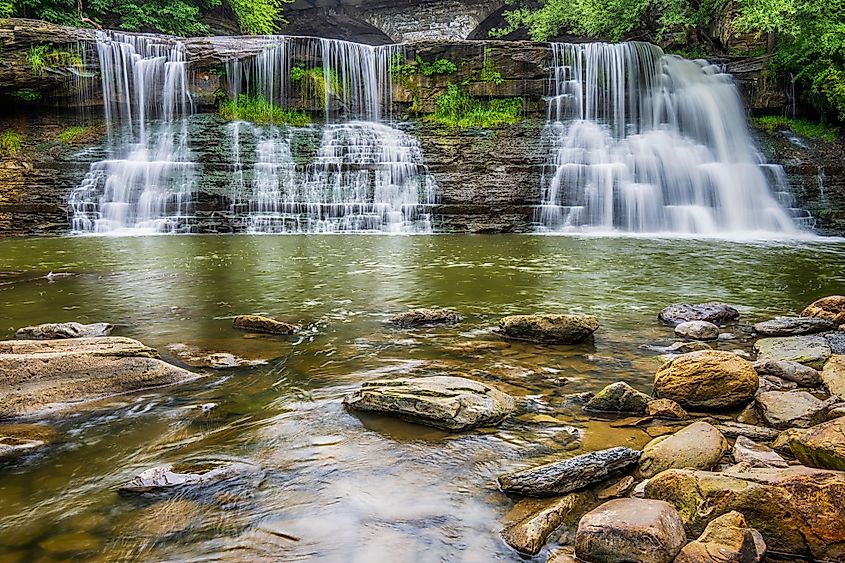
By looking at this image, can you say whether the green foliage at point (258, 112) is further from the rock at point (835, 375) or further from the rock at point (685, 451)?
the rock at point (685, 451)

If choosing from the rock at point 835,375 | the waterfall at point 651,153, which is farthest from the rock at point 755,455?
the waterfall at point 651,153

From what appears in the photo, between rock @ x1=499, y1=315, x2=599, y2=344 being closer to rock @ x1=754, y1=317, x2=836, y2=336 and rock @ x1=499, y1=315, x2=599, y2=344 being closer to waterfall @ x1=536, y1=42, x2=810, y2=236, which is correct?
rock @ x1=754, y1=317, x2=836, y2=336

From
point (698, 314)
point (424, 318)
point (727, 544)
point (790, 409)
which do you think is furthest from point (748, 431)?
point (424, 318)

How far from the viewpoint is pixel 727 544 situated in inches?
71.1

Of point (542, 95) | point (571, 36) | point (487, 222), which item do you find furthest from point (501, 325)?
point (571, 36)

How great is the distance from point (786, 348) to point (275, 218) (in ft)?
46.8

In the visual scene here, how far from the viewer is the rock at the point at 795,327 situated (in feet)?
15.7

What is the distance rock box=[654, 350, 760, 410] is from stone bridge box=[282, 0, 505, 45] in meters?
31.0

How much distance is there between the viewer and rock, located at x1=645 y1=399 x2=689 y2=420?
3.09 metres

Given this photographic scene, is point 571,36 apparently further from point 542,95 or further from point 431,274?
point 431,274

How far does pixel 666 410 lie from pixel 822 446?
0.91 metres

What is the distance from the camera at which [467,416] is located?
3043 mm

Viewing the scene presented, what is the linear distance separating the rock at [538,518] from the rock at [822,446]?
2.78 feet

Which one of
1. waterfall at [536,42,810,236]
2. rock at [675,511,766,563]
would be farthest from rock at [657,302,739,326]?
waterfall at [536,42,810,236]
